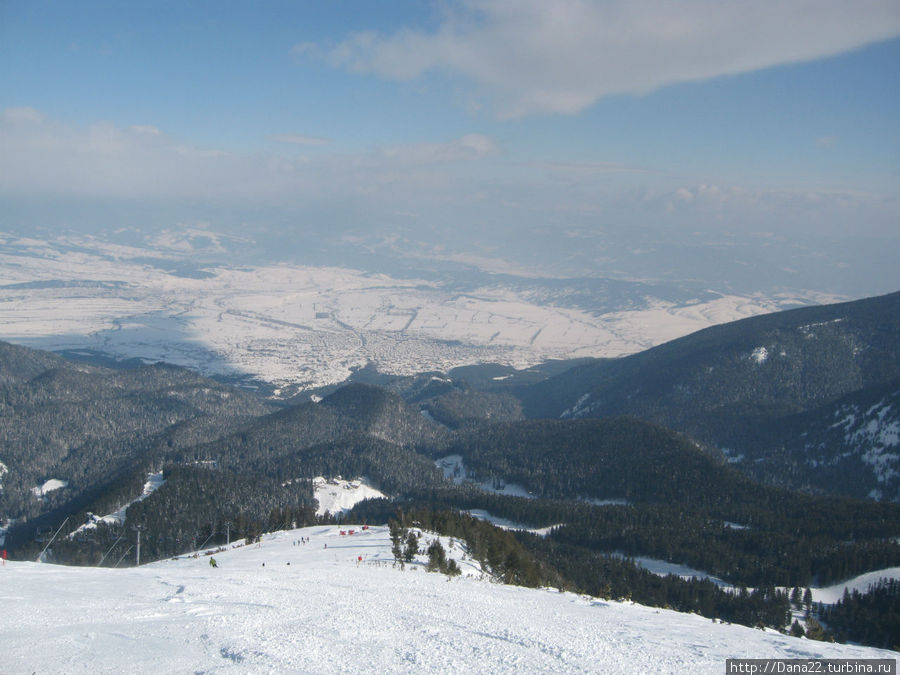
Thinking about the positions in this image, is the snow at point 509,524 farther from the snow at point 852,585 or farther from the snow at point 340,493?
the snow at point 852,585

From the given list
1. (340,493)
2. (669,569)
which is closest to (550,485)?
(340,493)

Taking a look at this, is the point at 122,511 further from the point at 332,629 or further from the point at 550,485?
the point at 332,629

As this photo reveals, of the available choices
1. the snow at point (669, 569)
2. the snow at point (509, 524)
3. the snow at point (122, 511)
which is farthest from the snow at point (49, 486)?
the snow at point (669, 569)

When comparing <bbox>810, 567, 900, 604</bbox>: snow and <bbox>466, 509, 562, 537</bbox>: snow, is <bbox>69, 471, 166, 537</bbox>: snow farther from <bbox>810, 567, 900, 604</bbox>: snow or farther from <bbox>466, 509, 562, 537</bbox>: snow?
<bbox>810, 567, 900, 604</bbox>: snow

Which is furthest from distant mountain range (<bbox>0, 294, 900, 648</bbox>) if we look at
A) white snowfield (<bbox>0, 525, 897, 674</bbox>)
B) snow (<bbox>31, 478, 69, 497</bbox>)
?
white snowfield (<bbox>0, 525, 897, 674</bbox>)

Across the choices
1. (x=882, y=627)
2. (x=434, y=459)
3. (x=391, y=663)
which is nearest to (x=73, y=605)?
(x=391, y=663)
